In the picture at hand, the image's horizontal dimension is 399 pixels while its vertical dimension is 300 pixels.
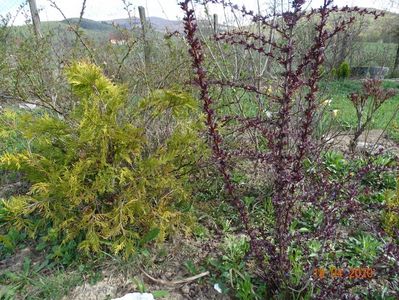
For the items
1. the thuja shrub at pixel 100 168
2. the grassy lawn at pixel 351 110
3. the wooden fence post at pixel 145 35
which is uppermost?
the wooden fence post at pixel 145 35

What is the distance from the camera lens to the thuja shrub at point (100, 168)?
2104 mm

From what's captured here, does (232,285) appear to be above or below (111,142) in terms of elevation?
below

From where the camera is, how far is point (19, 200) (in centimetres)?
217

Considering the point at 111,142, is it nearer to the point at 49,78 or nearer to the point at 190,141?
the point at 190,141

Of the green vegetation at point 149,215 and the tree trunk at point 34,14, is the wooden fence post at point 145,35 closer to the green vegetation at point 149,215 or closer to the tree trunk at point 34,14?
the tree trunk at point 34,14

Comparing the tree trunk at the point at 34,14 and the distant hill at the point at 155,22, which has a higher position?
the tree trunk at the point at 34,14

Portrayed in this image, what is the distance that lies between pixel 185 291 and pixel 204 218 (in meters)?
0.75

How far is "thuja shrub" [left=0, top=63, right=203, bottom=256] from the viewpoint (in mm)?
2104

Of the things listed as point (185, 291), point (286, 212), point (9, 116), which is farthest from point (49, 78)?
point (286, 212)

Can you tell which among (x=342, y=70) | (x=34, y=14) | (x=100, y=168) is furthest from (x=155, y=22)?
(x=342, y=70)

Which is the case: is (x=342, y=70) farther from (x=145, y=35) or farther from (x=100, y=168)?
(x=100, y=168)

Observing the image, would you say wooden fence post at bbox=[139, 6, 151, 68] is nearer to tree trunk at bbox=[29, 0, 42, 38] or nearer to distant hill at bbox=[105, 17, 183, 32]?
distant hill at bbox=[105, 17, 183, 32]
